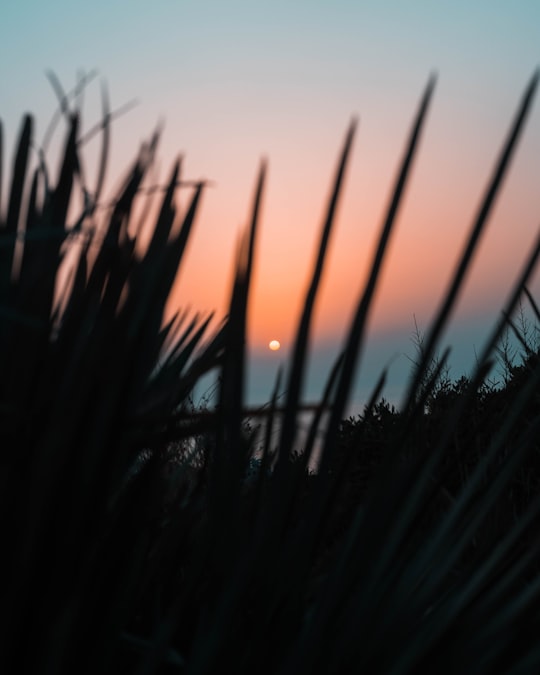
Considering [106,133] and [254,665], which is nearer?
[254,665]

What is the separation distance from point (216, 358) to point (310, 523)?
0.34 m

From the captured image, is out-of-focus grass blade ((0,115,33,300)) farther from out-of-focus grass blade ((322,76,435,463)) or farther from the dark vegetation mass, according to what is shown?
out-of-focus grass blade ((322,76,435,463))

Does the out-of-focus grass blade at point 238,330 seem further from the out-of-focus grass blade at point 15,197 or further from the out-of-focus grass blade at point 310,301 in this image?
the out-of-focus grass blade at point 15,197

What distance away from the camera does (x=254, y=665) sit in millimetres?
684

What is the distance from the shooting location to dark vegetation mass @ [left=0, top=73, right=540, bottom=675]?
597 mm

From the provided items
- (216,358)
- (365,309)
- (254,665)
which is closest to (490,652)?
(254,665)

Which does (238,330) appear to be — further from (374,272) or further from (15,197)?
(15,197)

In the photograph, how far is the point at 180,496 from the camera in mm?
875

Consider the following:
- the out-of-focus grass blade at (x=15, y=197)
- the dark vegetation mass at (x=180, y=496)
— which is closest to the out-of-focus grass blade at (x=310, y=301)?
the dark vegetation mass at (x=180, y=496)

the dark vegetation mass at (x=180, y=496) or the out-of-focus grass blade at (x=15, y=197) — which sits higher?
the out-of-focus grass blade at (x=15, y=197)

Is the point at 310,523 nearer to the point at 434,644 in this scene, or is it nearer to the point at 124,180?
the point at 434,644

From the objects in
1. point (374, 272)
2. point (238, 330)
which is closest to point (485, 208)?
point (374, 272)

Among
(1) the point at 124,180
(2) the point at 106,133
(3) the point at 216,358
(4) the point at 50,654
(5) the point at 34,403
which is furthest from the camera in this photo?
(3) the point at 216,358

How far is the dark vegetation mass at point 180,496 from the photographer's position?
0.60 meters
